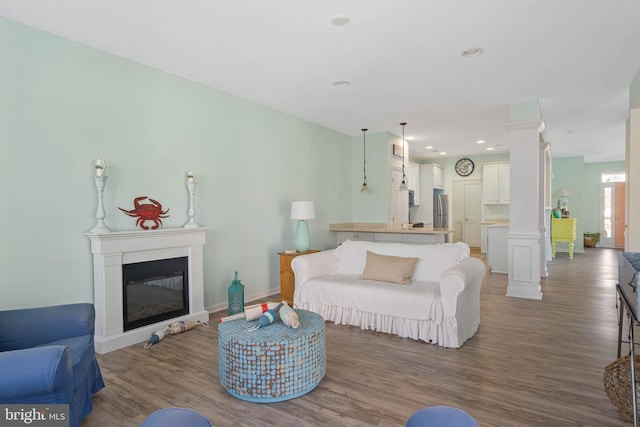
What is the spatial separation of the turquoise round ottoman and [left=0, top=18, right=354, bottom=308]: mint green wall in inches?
66.3

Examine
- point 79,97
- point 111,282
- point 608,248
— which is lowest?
point 608,248

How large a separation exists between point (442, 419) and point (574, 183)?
1121 centimetres

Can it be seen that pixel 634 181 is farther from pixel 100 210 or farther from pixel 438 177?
pixel 438 177

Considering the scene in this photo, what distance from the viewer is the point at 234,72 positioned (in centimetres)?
382

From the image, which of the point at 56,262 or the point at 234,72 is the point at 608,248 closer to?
the point at 234,72

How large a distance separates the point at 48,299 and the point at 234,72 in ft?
8.67

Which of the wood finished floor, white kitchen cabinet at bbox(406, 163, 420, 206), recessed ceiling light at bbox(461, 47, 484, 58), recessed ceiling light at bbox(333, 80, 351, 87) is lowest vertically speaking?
the wood finished floor

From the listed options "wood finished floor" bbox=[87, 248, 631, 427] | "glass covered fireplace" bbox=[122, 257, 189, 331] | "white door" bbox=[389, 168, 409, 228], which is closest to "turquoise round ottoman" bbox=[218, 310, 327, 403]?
"wood finished floor" bbox=[87, 248, 631, 427]

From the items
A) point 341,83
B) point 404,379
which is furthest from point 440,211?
point 404,379

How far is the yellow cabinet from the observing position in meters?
8.73

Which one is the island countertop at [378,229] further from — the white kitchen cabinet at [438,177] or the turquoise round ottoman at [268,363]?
the turquoise round ottoman at [268,363]

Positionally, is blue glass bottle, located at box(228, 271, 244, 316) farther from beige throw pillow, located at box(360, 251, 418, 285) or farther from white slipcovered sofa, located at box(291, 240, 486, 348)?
beige throw pillow, located at box(360, 251, 418, 285)

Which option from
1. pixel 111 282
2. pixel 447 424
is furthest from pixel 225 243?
pixel 447 424

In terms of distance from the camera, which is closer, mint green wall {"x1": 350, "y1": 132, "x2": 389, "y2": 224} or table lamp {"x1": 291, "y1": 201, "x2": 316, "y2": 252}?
table lamp {"x1": 291, "y1": 201, "x2": 316, "y2": 252}
